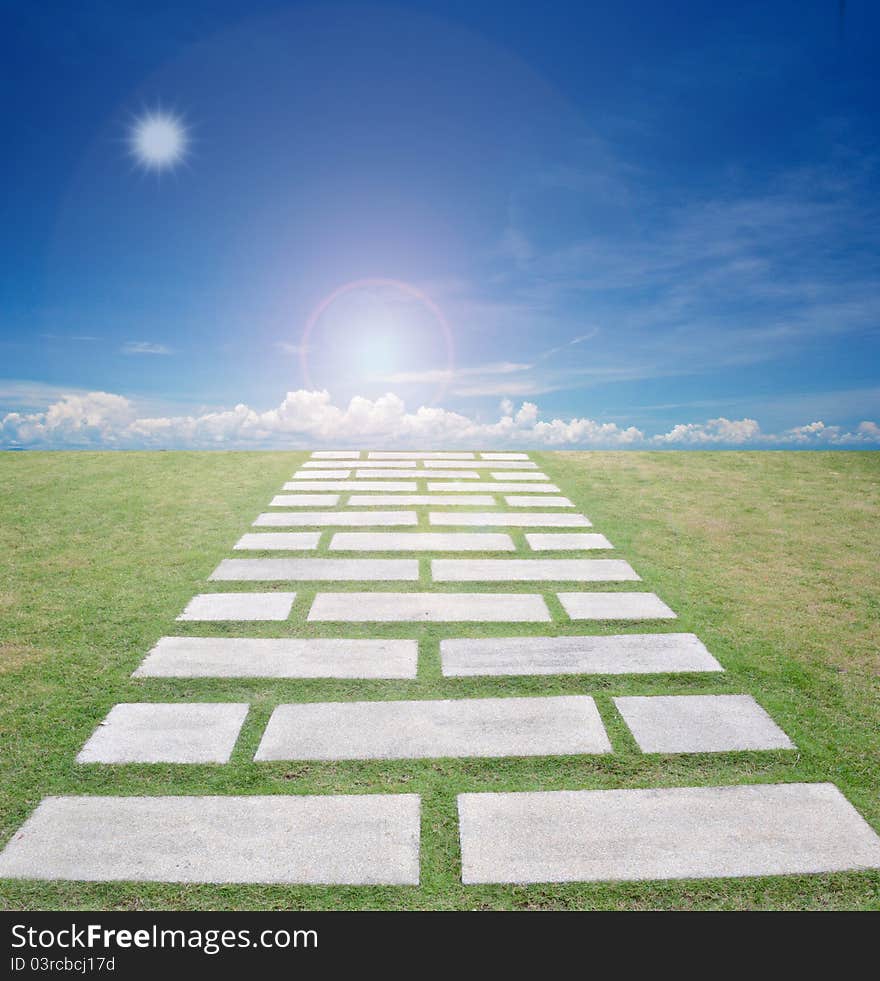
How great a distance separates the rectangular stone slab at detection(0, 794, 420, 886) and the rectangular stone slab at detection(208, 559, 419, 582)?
280cm

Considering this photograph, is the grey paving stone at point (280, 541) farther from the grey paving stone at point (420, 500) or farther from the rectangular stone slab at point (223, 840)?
the rectangular stone slab at point (223, 840)

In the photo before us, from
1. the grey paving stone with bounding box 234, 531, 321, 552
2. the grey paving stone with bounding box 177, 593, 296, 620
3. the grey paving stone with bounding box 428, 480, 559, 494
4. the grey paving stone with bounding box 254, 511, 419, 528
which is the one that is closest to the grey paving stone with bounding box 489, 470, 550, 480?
the grey paving stone with bounding box 428, 480, 559, 494

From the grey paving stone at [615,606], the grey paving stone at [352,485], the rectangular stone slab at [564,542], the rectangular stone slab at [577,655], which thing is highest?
the grey paving stone at [352,485]

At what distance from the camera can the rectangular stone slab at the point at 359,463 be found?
34.9ft

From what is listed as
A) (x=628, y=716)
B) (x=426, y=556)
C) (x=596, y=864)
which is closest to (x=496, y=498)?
(x=426, y=556)

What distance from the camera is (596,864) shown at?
8.16 ft

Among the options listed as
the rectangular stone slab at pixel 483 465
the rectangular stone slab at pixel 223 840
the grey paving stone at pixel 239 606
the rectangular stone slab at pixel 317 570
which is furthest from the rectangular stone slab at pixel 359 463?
the rectangular stone slab at pixel 223 840

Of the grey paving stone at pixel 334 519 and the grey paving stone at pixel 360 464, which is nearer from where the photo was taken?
the grey paving stone at pixel 334 519

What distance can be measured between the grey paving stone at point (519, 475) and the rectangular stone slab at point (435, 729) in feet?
21.3

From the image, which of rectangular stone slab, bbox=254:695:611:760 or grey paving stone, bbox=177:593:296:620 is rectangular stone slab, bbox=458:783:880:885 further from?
grey paving stone, bbox=177:593:296:620

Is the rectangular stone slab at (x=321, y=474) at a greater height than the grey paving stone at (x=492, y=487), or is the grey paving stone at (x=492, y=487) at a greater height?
the rectangular stone slab at (x=321, y=474)

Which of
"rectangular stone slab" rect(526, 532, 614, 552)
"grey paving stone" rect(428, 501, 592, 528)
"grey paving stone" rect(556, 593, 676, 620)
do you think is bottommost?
"grey paving stone" rect(556, 593, 676, 620)

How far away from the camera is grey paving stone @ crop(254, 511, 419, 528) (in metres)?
7.31

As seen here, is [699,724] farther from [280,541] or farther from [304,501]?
[304,501]
